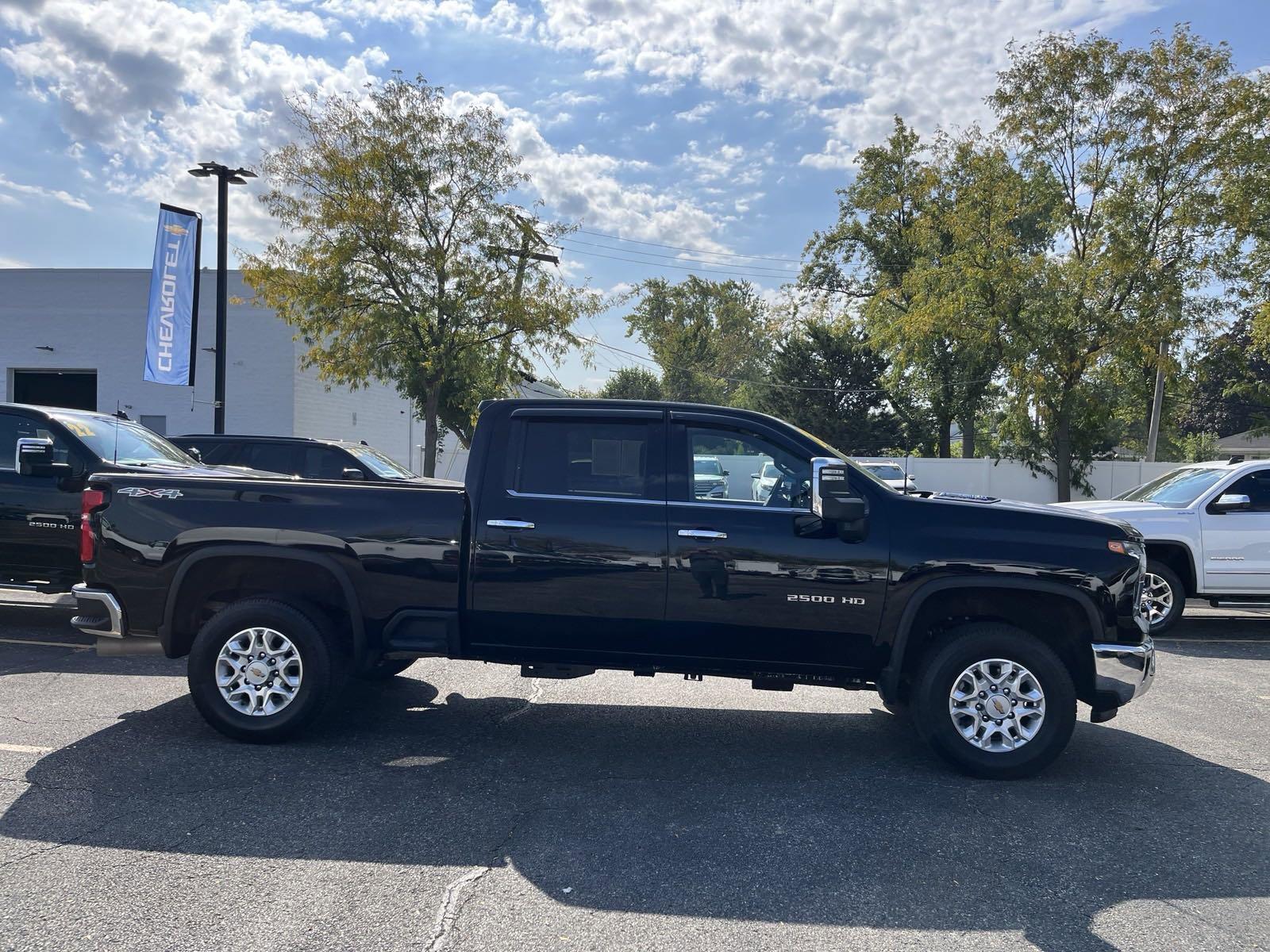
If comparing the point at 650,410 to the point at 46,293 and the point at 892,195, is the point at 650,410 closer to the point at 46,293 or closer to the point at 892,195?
the point at 46,293

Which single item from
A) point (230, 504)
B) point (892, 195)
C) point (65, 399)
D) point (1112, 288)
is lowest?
point (230, 504)

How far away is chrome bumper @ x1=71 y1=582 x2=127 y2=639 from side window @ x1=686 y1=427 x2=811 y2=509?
3.45 metres

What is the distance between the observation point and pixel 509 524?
5246 mm

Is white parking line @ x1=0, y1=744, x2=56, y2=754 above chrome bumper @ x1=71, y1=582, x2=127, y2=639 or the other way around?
the other way around

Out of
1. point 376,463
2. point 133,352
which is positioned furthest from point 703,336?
point 376,463

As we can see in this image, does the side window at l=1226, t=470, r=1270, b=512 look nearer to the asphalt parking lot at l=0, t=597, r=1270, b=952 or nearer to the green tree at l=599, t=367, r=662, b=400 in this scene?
the asphalt parking lot at l=0, t=597, r=1270, b=952

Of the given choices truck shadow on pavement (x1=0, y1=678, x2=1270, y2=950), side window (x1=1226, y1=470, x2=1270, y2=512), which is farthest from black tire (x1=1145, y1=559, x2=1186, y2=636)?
truck shadow on pavement (x1=0, y1=678, x2=1270, y2=950)

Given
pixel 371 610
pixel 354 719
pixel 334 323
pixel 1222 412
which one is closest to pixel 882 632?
pixel 371 610

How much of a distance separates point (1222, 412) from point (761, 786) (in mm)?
62163

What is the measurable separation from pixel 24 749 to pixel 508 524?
9.77 ft

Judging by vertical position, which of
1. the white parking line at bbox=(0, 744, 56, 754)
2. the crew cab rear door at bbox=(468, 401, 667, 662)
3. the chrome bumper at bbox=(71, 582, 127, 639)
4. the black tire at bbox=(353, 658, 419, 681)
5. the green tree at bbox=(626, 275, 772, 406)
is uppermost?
the green tree at bbox=(626, 275, 772, 406)

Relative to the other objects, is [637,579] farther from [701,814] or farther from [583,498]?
[701,814]

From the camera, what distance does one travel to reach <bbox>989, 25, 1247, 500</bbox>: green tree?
2019 cm

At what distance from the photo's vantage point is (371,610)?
535cm
